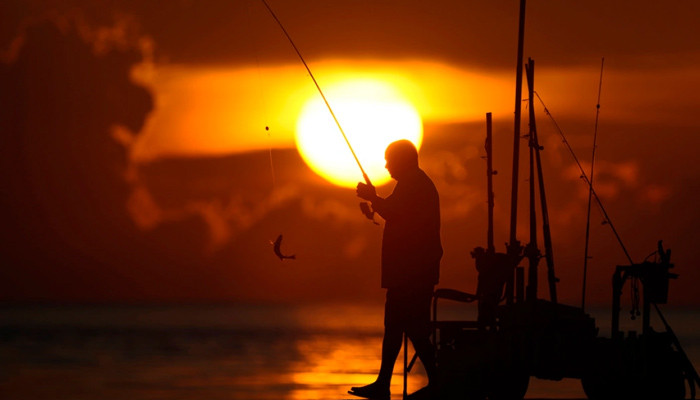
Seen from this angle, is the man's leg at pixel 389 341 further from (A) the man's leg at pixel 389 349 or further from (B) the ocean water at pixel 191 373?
(B) the ocean water at pixel 191 373

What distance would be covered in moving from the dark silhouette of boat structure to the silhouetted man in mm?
373

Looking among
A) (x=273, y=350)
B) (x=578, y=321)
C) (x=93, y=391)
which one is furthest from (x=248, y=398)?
(x=273, y=350)

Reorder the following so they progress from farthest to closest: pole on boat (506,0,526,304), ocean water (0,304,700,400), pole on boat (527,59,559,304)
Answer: ocean water (0,304,700,400), pole on boat (527,59,559,304), pole on boat (506,0,526,304)

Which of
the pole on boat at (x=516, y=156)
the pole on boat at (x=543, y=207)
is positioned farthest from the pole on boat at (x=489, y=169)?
the pole on boat at (x=543, y=207)

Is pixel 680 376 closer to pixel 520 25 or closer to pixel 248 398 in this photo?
pixel 520 25

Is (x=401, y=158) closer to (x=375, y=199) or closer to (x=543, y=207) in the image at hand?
(x=375, y=199)

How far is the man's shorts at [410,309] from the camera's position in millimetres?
14039

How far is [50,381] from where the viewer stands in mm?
29328

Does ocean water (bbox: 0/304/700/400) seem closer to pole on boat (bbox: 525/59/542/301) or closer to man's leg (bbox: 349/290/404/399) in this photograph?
pole on boat (bbox: 525/59/542/301)

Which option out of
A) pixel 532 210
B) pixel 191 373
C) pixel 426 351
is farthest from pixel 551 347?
pixel 191 373

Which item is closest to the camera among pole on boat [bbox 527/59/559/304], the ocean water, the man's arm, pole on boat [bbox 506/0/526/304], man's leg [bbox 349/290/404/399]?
the man's arm

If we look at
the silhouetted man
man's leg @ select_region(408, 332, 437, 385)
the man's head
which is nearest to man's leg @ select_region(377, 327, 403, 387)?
the silhouetted man

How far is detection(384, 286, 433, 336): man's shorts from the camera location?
14.0m

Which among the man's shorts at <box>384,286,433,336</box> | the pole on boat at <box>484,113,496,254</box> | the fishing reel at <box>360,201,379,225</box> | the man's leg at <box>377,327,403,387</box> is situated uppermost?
the pole on boat at <box>484,113,496,254</box>
